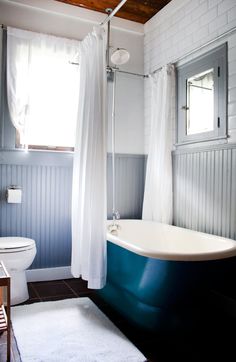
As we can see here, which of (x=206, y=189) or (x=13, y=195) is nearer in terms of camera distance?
(x=206, y=189)

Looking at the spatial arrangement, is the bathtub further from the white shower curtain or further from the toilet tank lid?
the toilet tank lid

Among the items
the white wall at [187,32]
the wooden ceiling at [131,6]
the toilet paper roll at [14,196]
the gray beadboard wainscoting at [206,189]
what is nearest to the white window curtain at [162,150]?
the gray beadboard wainscoting at [206,189]

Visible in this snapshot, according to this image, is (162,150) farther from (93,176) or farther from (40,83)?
(40,83)

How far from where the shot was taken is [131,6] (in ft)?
10.9

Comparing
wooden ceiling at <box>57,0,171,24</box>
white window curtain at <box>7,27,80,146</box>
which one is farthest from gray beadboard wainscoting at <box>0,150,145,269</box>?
wooden ceiling at <box>57,0,171,24</box>

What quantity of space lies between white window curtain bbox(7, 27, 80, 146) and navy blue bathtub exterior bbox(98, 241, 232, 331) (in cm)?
165

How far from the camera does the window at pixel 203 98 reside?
2.58m

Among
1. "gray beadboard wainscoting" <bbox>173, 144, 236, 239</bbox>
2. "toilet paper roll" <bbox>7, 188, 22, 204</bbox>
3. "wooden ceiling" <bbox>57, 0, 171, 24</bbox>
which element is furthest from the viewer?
"wooden ceiling" <bbox>57, 0, 171, 24</bbox>

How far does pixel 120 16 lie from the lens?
353cm

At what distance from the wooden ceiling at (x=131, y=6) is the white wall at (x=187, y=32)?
77 millimetres

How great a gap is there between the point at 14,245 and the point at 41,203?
0.71 m

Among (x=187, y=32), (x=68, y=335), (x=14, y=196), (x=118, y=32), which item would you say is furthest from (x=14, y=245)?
(x=118, y=32)

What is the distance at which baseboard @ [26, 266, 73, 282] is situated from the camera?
121 inches

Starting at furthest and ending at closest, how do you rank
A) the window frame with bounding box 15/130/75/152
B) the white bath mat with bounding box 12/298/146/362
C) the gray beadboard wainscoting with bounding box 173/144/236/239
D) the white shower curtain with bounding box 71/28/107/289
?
the window frame with bounding box 15/130/75/152, the gray beadboard wainscoting with bounding box 173/144/236/239, the white shower curtain with bounding box 71/28/107/289, the white bath mat with bounding box 12/298/146/362
